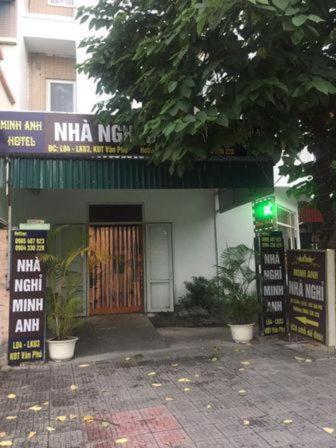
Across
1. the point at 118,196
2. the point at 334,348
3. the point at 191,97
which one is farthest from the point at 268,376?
the point at 118,196

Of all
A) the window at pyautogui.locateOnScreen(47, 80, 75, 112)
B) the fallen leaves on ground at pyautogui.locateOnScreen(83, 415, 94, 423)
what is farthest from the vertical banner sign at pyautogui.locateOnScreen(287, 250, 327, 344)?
the window at pyautogui.locateOnScreen(47, 80, 75, 112)

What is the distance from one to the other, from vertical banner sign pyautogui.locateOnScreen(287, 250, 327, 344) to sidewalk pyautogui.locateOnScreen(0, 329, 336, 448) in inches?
14.4

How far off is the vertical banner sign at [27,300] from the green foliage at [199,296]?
458 centimetres

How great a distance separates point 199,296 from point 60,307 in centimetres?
444

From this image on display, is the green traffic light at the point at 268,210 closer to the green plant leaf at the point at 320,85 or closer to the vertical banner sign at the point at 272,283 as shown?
the vertical banner sign at the point at 272,283

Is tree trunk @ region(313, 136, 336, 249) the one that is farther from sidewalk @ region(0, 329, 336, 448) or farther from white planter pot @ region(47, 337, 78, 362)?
white planter pot @ region(47, 337, 78, 362)

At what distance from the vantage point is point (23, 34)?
462 inches

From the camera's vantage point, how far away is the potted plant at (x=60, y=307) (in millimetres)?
6516

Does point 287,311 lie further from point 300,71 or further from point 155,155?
point 300,71

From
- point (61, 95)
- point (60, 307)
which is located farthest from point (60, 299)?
point (61, 95)

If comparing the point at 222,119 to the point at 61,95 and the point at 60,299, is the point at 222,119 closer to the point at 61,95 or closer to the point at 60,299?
the point at 60,299

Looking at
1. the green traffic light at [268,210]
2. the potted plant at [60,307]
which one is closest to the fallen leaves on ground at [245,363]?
the potted plant at [60,307]

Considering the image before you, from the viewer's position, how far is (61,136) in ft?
22.0

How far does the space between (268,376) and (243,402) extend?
3.27 feet
